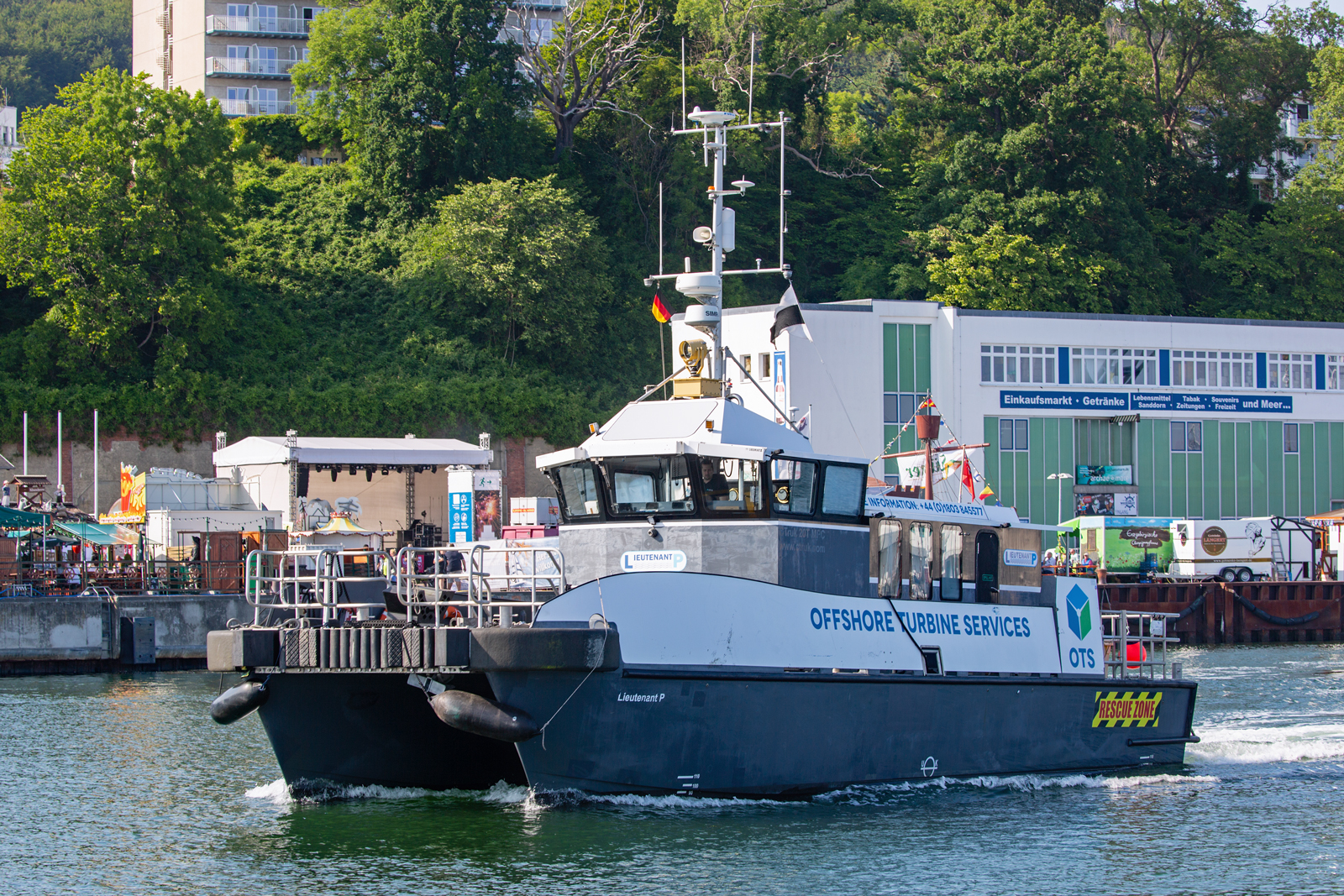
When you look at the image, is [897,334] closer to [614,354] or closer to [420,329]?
[614,354]

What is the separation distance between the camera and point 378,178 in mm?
58812

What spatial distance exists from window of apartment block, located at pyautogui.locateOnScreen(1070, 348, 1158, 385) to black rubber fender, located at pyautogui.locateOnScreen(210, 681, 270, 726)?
1601 inches

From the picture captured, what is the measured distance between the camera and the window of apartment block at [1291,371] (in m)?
53.2

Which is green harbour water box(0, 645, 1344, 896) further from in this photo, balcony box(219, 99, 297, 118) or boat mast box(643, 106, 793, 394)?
balcony box(219, 99, 297, 118)

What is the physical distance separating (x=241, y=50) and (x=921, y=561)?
62470mm

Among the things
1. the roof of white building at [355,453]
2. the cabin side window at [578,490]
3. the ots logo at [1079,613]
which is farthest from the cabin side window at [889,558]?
the roof of white building at [355,453]

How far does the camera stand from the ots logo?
56.3ft

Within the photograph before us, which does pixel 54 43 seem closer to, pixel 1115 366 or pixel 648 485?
pixel 1115 366

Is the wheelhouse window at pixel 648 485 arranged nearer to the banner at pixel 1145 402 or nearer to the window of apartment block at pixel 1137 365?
the banner at pixel 1145 402

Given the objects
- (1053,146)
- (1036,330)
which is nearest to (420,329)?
(1036,330)

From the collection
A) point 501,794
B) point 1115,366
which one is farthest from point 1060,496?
point 501,794

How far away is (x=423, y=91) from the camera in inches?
2212

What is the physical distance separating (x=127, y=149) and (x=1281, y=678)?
1463 inches

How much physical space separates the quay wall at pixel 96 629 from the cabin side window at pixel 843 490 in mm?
20021
